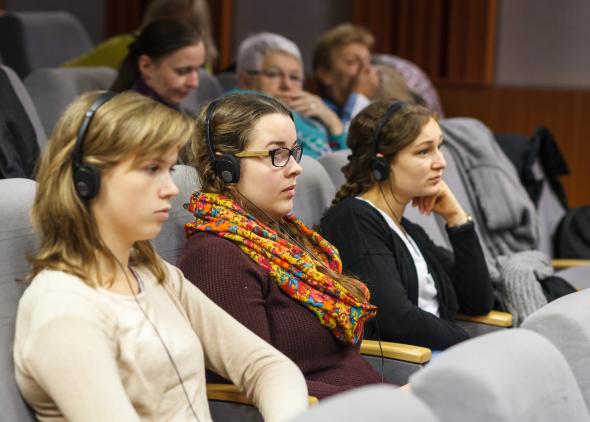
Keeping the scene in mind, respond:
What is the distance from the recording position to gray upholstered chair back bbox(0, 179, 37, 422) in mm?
1628

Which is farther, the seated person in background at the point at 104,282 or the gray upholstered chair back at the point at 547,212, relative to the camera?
the gray upholstered chair back at the point at 547,212

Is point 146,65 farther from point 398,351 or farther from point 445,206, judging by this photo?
point 398,351

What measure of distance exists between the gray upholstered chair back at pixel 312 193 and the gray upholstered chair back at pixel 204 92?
1602 mm

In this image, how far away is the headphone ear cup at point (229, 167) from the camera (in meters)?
2.08

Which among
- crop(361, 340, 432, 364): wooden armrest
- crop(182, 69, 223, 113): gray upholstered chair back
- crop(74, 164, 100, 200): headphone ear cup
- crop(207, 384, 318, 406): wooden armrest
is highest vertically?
crop(74, 164, 100, 200): headphone ear cup

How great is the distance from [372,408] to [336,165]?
1.85 meters

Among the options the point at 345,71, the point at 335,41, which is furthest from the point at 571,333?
the point at 335,41

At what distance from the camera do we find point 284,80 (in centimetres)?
383

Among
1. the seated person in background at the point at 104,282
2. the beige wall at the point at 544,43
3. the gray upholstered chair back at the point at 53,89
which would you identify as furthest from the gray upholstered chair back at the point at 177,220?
the beige wall at the point at 544,43

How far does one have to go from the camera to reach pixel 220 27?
20.8 feet

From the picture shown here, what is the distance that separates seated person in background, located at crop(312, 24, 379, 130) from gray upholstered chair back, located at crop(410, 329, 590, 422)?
2.78 metres

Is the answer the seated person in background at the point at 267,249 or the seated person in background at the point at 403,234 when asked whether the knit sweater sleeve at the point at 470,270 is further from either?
the seated person in background at the point at 267,249

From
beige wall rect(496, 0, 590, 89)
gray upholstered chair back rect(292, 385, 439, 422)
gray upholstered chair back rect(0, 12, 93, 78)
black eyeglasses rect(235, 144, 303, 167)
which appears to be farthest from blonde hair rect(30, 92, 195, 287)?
beige wall rect(496, 0, 590, 89)

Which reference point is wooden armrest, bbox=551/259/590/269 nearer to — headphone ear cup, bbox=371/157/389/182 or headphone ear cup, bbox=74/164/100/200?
headphone ear cup, bbox=371/157/389/182
